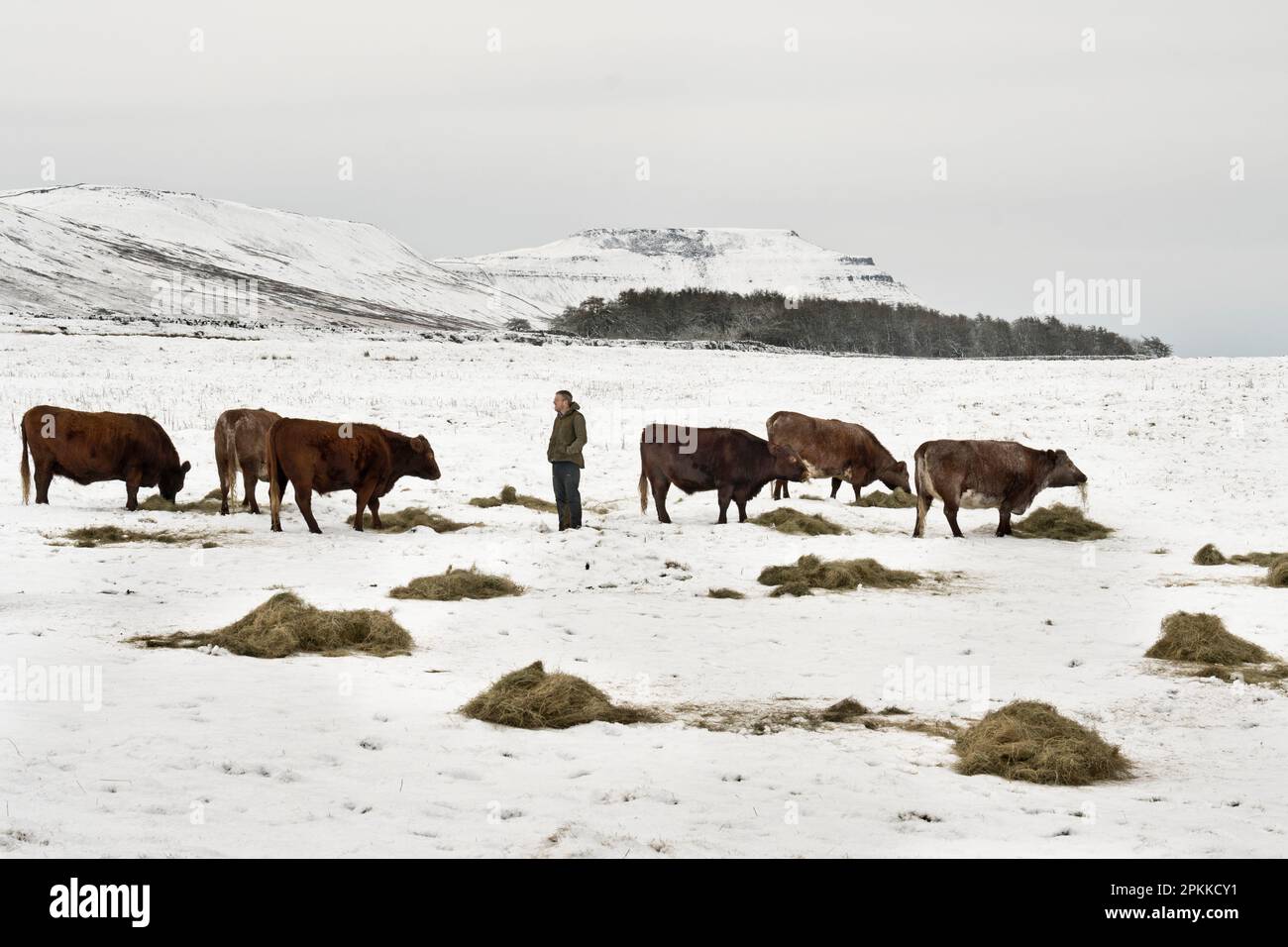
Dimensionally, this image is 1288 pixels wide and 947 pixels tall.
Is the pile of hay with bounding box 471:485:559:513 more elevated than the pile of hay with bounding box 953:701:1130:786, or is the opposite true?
the pile of hay with bounding box 471:485:559:513

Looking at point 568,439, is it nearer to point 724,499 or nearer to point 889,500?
point 724,499

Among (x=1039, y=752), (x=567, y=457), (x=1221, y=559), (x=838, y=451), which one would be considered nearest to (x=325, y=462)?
(x=567, y=457)

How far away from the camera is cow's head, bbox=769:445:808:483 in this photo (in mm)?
18594

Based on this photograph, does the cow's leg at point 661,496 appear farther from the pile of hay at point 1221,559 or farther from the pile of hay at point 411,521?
the pile of hay at point 1221,559

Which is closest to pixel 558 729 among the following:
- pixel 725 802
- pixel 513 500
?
pixel 725 802

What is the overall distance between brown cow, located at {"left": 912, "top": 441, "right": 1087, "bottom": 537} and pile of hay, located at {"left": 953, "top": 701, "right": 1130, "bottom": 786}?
10.2 meters

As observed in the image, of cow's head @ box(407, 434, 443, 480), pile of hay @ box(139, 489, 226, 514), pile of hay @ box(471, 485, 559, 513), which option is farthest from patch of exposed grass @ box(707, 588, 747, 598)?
pile of hay @ box(139, 489, 226, 514)

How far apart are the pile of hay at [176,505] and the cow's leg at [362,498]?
2.54 m

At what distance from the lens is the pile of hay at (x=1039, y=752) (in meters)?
6.80

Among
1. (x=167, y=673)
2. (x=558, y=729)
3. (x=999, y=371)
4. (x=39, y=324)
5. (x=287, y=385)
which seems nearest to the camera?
(x=558, y=729)

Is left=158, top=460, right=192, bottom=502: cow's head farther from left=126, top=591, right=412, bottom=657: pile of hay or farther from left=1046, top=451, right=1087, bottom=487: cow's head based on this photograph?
left=1046, top=451, right=1087, bottom=487: cow's head
